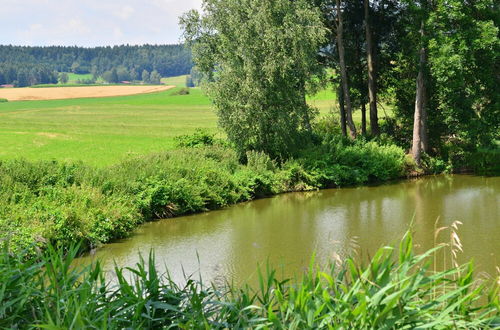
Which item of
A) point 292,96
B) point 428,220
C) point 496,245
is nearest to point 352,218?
point 428,220

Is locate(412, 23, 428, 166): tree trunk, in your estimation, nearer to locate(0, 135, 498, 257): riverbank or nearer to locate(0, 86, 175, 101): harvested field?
locate(0, 135, 498, 257): riverbank

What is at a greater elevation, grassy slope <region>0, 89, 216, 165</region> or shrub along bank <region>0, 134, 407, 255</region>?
grassy slope <region>0, 89, 216, 165</region>

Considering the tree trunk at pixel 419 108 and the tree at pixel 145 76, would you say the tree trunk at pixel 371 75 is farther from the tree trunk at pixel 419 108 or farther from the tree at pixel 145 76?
the tree at pixel 145 76

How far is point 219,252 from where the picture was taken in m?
13.7

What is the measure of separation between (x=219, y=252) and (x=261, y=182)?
8.14m

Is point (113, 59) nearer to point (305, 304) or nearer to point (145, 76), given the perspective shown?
point (145, 76)

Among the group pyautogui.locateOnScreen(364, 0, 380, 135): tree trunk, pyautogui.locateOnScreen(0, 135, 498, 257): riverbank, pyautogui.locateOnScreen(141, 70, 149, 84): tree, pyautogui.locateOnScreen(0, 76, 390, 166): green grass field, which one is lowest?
pyautogui.locateOnScreen(0, 135, 498, 257): riverbank

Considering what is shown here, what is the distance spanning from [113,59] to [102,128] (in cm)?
13159

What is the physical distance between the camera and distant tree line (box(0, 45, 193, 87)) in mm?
148500

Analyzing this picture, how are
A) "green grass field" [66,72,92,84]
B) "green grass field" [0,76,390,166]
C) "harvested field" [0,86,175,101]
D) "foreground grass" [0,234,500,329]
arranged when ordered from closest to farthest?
"foreground grass" [0,234,500,329] < "green grass field" [0,76,390,166] < "harvested field" [0,86,175,101] < "green grass field" [66,72,92,84]

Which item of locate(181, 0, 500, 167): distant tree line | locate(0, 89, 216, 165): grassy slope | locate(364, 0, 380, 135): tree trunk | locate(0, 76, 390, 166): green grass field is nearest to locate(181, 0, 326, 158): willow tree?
locate(181, 0, 500, 167): distant tree line

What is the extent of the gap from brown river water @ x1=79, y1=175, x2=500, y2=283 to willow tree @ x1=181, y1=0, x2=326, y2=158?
10.1 feet

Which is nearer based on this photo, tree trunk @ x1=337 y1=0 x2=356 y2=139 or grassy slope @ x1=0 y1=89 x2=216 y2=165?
tree trunk @ x1=337 y1=0 x2=356 y2=139

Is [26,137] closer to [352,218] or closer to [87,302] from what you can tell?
[352,218]
